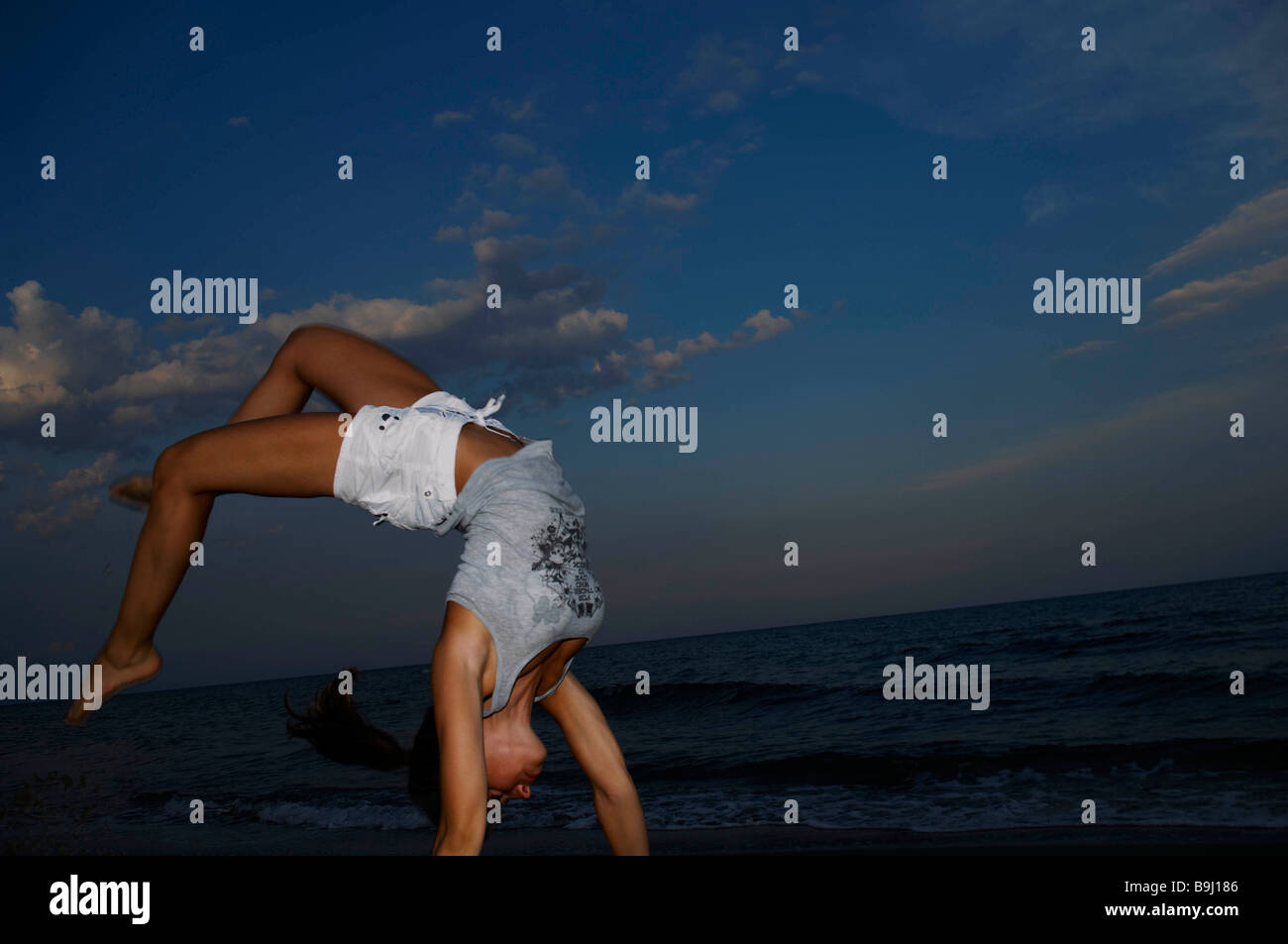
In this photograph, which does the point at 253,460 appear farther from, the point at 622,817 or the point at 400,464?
the point at 622,817

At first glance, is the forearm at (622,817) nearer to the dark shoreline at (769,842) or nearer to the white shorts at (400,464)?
the white shorts at (400,464)

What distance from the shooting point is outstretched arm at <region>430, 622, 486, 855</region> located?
79.5 inches

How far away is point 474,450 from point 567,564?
1.37 feet

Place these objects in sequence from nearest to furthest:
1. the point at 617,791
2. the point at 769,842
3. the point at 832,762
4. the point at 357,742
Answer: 1. the point at 357,742
2. the point at 617,791
3. the point at 769,842
4. the point at 832,762

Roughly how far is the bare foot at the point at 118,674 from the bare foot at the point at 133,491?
0.45 metres

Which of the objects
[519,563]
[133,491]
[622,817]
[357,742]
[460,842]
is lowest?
[622,817]

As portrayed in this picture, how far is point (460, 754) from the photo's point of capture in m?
2.02

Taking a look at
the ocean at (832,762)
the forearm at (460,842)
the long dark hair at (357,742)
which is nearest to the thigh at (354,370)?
the long dark hair at (357,742)

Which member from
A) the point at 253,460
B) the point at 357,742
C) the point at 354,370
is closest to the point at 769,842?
the point at 357,742

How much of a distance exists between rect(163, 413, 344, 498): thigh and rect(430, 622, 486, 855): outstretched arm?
0.64 metres

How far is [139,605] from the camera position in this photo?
2496 mm

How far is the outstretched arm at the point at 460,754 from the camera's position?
2020mm

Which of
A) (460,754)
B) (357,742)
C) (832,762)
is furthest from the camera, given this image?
(832,762)
